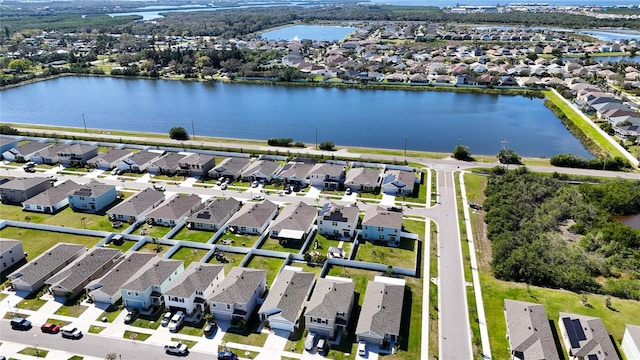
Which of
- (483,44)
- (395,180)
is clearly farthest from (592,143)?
(483,44)

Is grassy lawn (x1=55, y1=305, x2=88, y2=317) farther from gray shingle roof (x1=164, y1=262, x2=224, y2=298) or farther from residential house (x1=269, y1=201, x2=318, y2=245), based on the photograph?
residential house (x1=269, y1=201, x2=318, y2=245)

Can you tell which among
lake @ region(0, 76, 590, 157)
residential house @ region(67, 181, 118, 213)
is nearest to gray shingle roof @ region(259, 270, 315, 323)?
residential house @ region(67, 181, 118, 213)

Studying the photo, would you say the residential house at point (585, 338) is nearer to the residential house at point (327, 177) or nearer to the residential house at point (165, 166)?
the residential house at point (327, 177)

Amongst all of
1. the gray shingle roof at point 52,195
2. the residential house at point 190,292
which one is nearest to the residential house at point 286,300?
the residential house at point 190,292

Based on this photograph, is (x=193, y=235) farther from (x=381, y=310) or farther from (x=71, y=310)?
(x=381, y=310)

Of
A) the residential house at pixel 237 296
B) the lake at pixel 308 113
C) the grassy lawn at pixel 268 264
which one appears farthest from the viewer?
the lake at pixel 308 113

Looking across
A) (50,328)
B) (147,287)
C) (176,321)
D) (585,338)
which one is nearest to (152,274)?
(147,287)

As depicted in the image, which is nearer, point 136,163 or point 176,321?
point 176,321
